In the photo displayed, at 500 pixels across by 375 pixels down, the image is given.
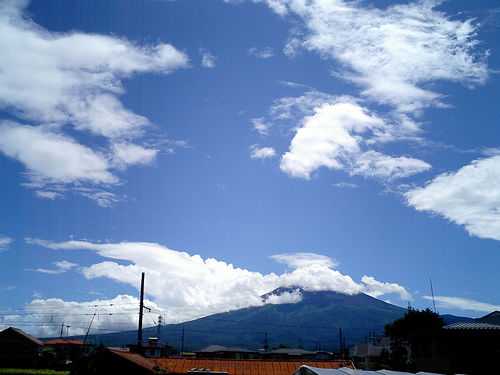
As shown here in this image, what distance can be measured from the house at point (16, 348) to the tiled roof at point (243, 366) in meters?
47.5

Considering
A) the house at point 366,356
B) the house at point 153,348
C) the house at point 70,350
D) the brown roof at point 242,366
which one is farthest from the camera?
the house at point 366,356

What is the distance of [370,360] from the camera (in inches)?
3383

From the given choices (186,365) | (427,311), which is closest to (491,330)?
(186,365)

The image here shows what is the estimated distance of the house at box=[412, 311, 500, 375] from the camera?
1195 inches

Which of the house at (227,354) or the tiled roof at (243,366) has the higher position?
the tiled roof at (243,366)

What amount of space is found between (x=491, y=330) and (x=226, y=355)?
198 feet

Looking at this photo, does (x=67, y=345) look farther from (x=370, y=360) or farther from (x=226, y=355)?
(x=370, y=360)

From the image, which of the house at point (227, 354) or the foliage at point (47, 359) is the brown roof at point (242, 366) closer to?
the foliage at point (47, 359)

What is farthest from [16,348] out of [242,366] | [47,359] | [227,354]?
[242,366]

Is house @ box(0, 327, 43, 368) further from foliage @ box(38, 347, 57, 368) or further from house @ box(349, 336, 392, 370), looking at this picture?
house @ box(349, 336, 392, 370)

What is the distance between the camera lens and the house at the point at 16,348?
70.3 metres

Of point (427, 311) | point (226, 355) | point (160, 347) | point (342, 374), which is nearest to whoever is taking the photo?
point (342, 374)

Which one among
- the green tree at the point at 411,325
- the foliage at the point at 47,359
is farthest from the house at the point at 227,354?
the green tree at the point at 411,325

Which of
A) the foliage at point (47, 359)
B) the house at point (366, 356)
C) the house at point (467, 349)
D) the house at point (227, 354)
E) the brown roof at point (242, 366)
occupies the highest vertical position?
the house at point (467, 349)
